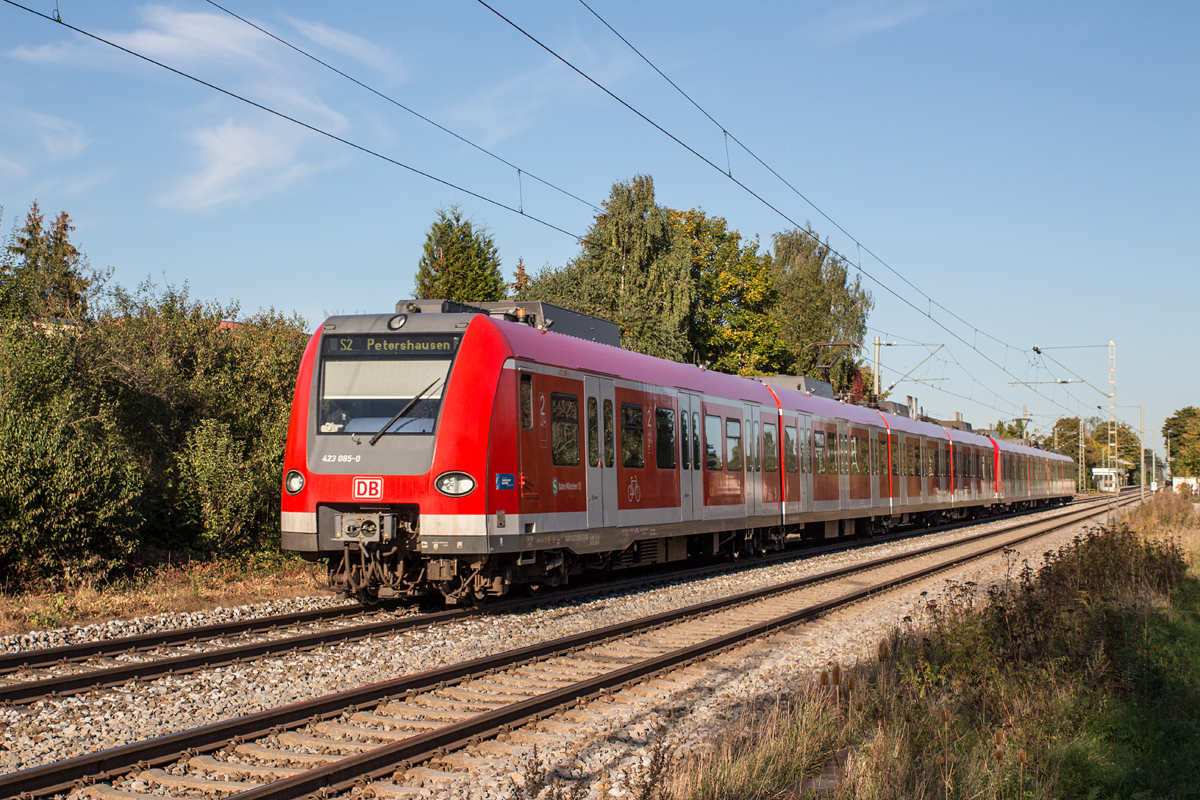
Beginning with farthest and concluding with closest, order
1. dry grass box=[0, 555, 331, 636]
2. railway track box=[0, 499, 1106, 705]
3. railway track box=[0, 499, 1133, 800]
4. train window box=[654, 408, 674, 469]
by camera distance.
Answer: train window box=[654, 408, 674, 469], dry grass box=[0, 555, 331, 636], railway track box=[0, 499, 1106, 705], railway track box=[0, 499, 1133, 800]

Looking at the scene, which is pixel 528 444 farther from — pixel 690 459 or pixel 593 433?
pixel 690 459

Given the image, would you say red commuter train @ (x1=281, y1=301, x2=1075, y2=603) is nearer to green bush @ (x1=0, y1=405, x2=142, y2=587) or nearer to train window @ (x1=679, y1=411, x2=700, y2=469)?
train window @ (x1=679, y1=411, x2=700, y2=469)

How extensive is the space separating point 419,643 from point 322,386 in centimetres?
338

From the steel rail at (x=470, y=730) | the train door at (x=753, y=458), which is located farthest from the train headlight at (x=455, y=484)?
the train door at (x=753, y=458)

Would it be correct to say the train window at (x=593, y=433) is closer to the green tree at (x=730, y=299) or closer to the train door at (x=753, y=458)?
the train door at (x=753, y=458)

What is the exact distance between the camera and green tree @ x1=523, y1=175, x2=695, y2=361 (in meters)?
40.3

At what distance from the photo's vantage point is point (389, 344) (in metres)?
11.4

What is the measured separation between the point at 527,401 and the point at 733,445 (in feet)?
23.6

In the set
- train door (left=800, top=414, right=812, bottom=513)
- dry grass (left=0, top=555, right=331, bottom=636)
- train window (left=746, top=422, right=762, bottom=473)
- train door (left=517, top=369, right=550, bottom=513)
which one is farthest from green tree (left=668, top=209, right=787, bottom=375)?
train door (left=517, top=369, right=550, bottom=513)

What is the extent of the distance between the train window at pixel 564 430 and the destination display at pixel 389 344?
1622mm

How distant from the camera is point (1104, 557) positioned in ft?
46.3

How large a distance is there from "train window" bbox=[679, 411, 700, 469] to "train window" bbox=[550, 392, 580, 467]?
11.4ft

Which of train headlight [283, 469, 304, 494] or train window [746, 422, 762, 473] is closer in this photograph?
train headlight [283, 469, 304, 494]

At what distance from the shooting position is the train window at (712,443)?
55.2 feet
